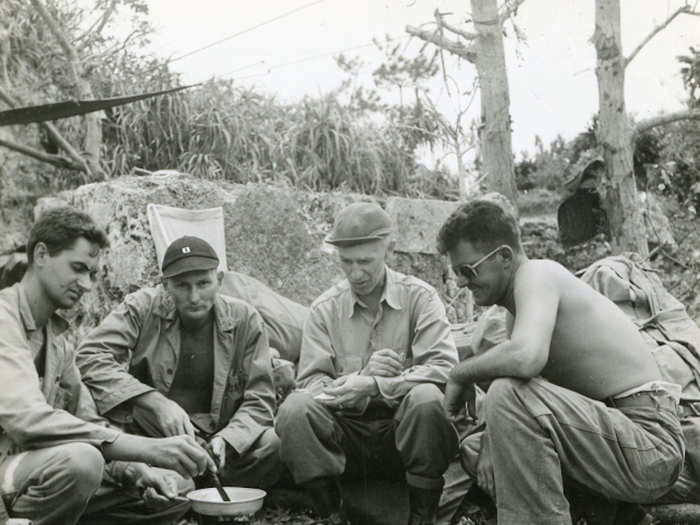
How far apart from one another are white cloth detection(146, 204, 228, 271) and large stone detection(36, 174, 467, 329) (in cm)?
16

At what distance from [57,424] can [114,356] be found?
2.92ft

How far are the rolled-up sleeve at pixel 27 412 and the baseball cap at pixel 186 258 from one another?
853mm

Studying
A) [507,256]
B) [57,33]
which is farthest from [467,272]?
[57,33]

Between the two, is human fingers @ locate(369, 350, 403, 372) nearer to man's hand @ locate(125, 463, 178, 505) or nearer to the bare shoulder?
the bare shoulder

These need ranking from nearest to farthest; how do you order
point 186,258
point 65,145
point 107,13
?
point 186,258
point 65,145
point 107,13

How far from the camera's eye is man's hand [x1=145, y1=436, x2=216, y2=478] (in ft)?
10.0

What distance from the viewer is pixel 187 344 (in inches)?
158

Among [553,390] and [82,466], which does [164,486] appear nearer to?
[82,466]

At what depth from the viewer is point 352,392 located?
364 cm

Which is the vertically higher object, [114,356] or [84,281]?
[84,281]

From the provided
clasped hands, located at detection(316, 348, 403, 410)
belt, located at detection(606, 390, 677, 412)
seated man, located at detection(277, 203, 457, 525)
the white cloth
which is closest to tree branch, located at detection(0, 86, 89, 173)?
the white cloth

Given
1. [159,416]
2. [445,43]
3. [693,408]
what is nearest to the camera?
[693,408]

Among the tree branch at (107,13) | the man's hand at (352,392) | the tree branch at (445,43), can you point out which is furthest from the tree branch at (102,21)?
the man's hand at (352,392)

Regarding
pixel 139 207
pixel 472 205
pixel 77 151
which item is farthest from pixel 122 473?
pixel 77 151
